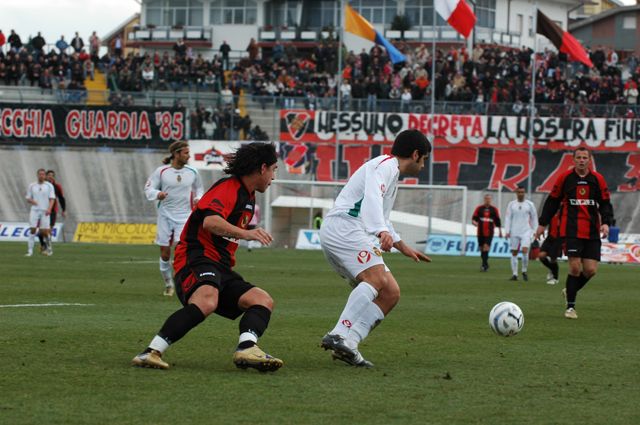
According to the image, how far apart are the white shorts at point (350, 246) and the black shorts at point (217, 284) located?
780mm

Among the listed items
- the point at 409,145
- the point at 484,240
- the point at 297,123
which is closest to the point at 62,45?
the point at 297,123

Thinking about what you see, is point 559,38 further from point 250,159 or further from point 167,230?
point 250,159

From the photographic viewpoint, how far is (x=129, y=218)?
47.0 meters

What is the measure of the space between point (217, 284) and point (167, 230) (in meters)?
9.59

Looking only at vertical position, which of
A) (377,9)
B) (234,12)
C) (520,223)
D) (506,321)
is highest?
(377,9)

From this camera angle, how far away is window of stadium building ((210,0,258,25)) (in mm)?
78375

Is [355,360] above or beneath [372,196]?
beneath

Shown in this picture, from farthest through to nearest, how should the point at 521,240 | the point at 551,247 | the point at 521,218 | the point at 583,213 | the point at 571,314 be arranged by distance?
the point at 521,218
the point at 521,240
the point at 551,247
the point at 571,314
the point at 583,213

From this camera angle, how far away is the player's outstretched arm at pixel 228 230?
892cm

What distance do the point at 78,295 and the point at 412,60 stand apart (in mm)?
42382

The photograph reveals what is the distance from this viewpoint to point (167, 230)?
18891 millimetres

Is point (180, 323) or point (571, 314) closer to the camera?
point (180, 323)

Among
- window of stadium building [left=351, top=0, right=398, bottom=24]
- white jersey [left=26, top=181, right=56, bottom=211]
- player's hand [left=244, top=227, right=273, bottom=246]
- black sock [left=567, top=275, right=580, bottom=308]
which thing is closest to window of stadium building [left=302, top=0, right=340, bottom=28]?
window of stadium building [left=351, top=0, right=398, bottom=24]

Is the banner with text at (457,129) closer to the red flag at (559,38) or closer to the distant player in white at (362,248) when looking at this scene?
the red flag at (559,38)
